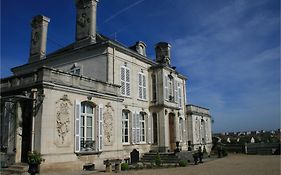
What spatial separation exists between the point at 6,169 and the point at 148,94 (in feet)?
38.5

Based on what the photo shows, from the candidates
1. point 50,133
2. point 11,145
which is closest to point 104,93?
point 50,133

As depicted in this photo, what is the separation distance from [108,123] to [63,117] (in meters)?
3.31

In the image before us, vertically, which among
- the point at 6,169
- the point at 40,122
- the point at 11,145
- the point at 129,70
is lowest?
the point at 6,169

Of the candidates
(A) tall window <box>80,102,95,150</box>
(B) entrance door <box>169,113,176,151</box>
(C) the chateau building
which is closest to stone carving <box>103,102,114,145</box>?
(C) the chateau building

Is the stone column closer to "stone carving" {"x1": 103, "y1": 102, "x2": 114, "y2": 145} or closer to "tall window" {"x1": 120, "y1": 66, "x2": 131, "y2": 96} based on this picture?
"stone carving" {"x1": 103, "y1": 102, "x2": 114, "y2": 145}

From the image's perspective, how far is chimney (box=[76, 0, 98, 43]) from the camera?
62.7 feet

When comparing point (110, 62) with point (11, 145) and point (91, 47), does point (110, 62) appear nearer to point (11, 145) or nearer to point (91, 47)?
point (91, 47)

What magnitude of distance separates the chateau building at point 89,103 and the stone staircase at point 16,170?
15.9 inches

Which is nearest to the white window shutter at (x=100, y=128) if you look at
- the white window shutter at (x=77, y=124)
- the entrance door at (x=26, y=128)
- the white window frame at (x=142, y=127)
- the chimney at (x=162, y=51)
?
the white window shutter at (x=77, y=124)

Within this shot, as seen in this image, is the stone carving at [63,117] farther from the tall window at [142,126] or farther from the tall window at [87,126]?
the tall window at [142,126]

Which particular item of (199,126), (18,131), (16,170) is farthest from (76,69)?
(199,126)

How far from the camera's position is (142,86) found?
20609mm

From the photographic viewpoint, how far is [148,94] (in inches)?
830

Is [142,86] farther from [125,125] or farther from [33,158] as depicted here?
[33,158]
